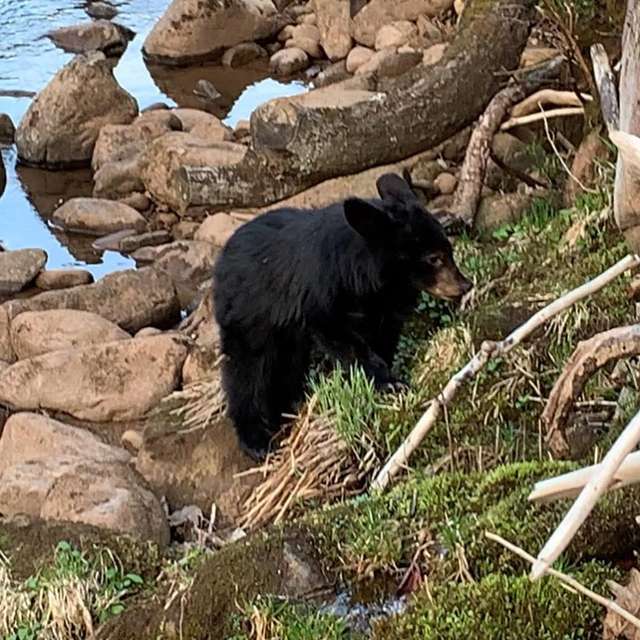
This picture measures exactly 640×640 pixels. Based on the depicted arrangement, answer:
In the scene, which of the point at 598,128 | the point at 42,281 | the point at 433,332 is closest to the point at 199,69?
the point at 42,281

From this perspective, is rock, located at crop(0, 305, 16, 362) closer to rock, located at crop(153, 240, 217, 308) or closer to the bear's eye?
rock, located at crop(153, 240, 217, 308)

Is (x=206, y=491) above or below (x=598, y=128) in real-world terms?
below

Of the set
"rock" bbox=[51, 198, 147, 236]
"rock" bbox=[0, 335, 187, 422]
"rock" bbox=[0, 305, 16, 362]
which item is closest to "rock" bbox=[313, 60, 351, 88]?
"rock" bbox=[51, 198, 147, 236]

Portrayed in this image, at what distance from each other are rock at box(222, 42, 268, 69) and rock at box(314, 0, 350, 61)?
84cm

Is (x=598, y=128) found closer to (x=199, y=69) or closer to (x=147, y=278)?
(x=147, y=278)

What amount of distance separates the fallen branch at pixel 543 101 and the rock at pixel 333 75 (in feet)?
20.8

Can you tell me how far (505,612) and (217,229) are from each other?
6.96 m

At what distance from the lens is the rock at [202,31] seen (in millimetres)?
14930

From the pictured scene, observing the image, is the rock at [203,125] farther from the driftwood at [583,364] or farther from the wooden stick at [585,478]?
the wooden stick at [585,478]

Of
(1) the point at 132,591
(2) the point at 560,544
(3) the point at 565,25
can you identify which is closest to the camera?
(2) the point at 560,544

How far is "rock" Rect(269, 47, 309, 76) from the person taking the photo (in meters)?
14.4

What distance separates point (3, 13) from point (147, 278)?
925cm

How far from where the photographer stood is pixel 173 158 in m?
9.68

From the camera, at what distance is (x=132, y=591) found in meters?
4.24
